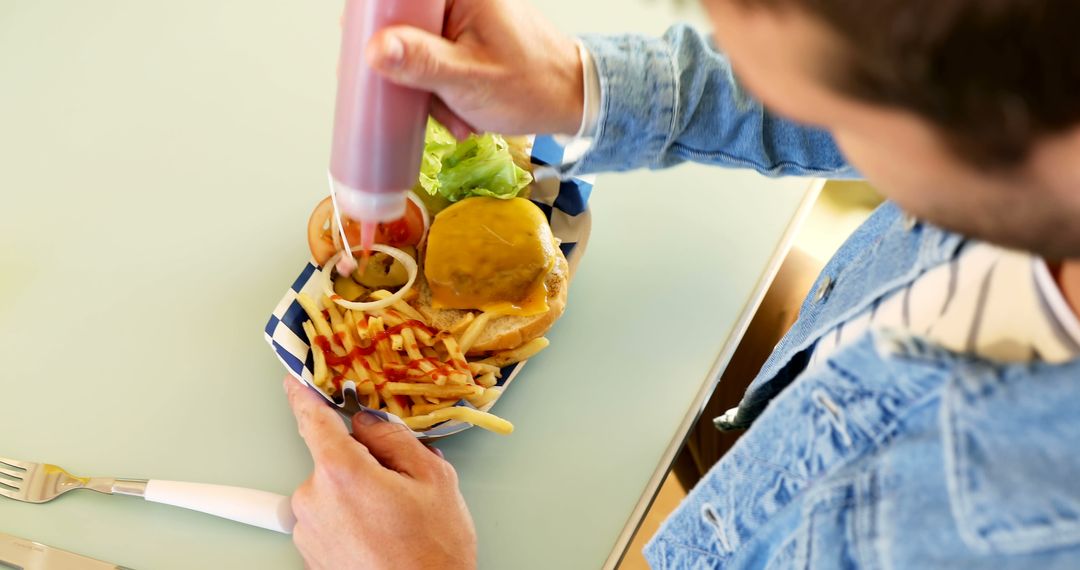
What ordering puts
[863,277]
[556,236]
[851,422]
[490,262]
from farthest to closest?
[556,236]
[490,262]
[863,277]
[851,422]

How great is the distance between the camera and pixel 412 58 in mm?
707

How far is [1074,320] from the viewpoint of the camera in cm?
59

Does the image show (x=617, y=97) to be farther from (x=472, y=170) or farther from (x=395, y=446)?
(x=395, y=446)

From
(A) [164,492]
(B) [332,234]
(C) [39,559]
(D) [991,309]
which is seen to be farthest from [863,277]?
(C) [39,559]

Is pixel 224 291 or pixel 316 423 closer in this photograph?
pixel 316 423

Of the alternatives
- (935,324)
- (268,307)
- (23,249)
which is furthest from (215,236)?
(935,324)

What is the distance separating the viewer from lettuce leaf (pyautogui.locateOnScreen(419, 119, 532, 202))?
44.6 inches

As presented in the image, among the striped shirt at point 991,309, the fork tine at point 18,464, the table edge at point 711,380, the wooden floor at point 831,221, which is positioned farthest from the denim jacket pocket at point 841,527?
the fork tine at point 18,464

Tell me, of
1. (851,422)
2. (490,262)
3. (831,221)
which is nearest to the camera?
(851,422)

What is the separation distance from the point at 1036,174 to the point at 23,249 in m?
1.24

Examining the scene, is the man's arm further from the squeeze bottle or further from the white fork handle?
the white fork handle

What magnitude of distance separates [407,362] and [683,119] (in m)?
0.48

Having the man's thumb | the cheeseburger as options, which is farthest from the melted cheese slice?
the man's thumb

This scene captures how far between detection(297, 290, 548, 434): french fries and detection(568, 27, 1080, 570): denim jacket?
0.27 meters
